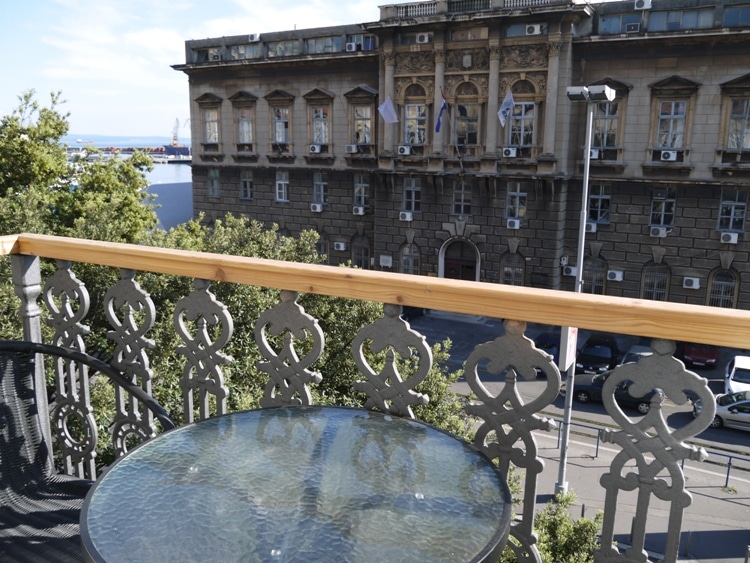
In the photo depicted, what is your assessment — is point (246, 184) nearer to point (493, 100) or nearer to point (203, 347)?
point (493, 100)

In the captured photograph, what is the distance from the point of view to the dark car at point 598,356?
19688 mm

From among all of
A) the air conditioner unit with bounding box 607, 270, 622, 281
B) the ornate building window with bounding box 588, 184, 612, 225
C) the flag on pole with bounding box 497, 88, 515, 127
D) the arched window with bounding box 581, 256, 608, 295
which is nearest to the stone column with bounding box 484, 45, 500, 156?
the flag on pole with bounding box 497, 88, 515, 127

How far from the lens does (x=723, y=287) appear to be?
22.3m

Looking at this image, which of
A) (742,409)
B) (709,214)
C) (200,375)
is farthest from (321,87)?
(200,375)

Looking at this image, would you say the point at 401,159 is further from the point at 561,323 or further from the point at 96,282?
the point at 561,323

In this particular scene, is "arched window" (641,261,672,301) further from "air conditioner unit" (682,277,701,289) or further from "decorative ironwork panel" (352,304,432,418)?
"decorative ironwork panel" (352,304,432,418)

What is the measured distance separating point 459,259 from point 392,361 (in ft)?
79.3

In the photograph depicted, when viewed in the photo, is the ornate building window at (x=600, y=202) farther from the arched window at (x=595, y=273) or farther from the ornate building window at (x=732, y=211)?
the ornate building window at (x=732, y=211)

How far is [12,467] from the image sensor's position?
8.95ft

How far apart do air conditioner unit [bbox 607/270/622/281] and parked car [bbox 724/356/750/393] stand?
5381mm

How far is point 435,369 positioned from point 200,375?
30.9 feet

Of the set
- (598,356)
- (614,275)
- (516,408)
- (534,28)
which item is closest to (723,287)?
(614,275)

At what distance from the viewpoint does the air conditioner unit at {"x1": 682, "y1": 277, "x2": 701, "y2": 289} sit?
22438mm

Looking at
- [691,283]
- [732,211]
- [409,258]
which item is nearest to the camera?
[732,211]
